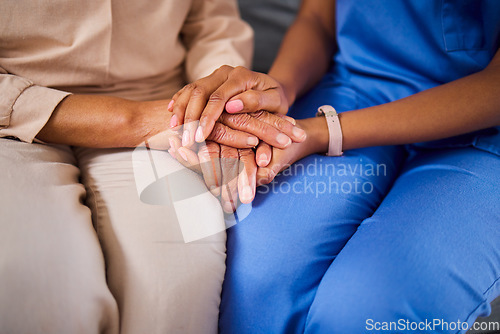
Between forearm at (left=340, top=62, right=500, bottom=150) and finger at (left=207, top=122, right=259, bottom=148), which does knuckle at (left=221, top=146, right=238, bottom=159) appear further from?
forearm at (left=340, top=62, right=500, bottom=150)

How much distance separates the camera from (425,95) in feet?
2.57

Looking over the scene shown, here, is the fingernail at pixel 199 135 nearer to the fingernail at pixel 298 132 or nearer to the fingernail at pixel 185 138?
the fingernail at pixel 185 138

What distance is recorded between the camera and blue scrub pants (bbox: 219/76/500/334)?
22.9 inches

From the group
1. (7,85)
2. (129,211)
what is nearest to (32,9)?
(7,85)

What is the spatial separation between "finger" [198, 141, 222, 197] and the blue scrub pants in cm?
9

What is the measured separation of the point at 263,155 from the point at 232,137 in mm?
76

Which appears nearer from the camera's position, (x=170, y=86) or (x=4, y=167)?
(x=4, y=167)

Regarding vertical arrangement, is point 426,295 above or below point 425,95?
below

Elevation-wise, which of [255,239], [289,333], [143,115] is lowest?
[289,333]

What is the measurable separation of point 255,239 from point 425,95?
486 mm

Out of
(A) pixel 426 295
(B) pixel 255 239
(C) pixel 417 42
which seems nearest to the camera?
(A) pixel 426 295

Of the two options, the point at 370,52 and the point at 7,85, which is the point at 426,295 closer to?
the point at 370,52

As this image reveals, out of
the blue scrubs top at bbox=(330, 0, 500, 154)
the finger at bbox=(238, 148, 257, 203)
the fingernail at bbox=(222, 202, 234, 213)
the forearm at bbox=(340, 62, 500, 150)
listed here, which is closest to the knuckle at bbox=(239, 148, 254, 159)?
the finger at bbox=(238, 148, 257, 203)

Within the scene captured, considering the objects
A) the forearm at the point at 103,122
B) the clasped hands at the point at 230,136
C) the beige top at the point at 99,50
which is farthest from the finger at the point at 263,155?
the beige top at the point at 99,50
